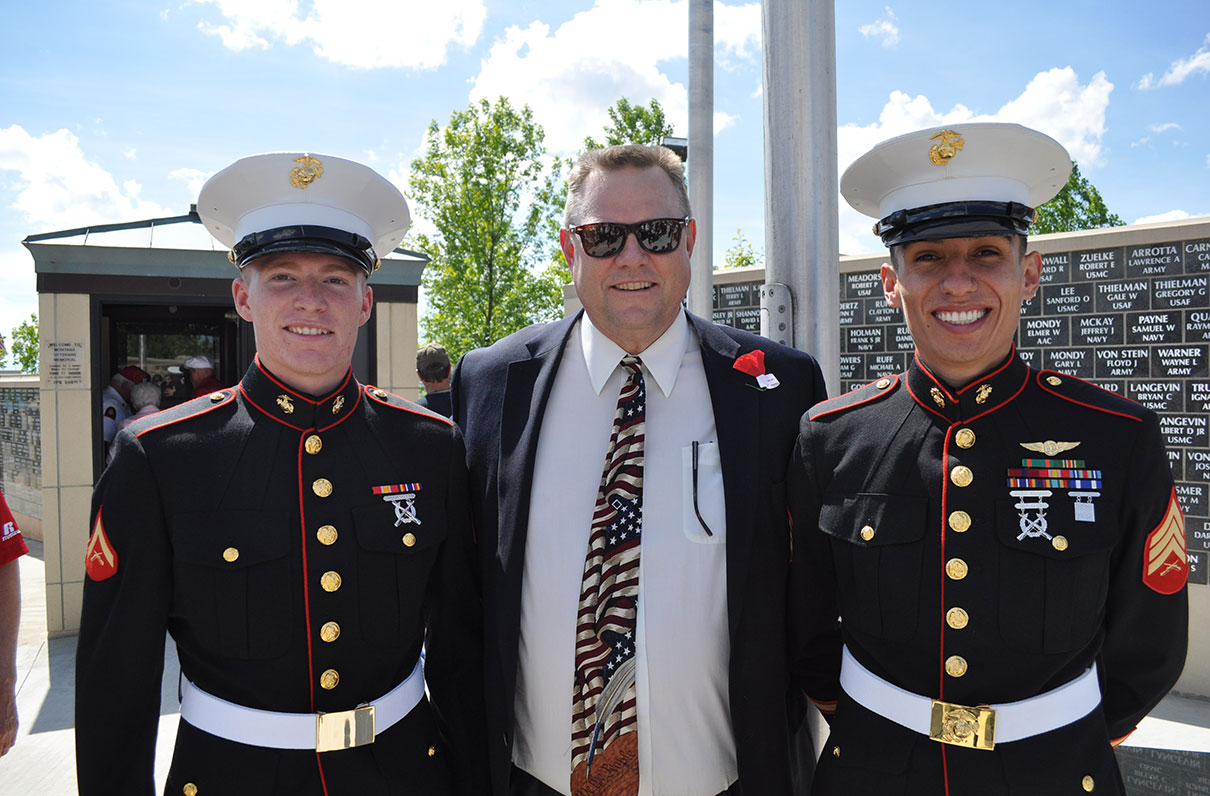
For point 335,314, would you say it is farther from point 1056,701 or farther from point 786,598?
point 1056,701

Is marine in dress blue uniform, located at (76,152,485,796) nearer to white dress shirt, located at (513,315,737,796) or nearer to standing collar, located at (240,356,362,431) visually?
standing collar, located at (240,356,362,431)

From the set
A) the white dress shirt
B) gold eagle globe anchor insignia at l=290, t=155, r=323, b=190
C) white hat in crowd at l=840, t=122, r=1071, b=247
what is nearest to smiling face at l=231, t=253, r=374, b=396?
gold eagle globe anchor insignia at l=290, t=155, r=323, b=190

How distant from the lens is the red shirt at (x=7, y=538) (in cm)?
253

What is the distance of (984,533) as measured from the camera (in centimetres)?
186

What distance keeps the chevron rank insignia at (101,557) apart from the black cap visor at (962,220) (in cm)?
192

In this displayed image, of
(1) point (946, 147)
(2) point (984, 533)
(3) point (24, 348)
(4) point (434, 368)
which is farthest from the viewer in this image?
(3) point (24, 348)

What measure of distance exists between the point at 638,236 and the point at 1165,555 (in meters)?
1.41

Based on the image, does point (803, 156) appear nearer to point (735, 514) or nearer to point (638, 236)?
point (638, 236)

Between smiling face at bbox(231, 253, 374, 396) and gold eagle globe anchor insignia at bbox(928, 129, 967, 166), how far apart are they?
1.43m

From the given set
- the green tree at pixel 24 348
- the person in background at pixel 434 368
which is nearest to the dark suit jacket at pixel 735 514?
the person in background at pixel 434 368

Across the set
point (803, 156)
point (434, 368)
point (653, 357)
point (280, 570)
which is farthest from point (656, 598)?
point (434, 368)

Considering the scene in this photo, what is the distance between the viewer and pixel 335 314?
82.0 inches

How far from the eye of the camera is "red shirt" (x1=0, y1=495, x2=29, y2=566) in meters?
2.53

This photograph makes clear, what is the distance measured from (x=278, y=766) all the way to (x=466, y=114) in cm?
1735
